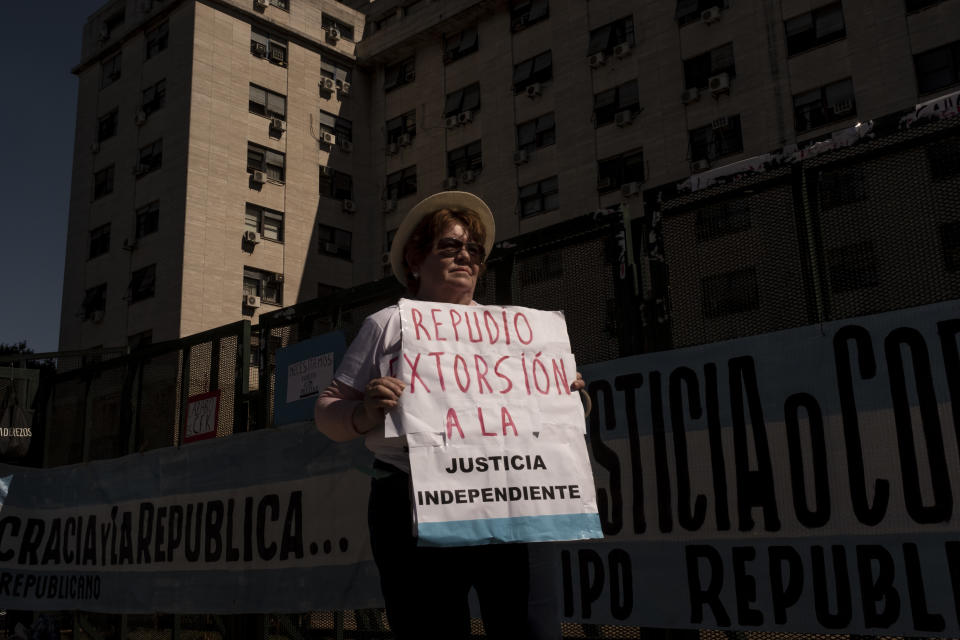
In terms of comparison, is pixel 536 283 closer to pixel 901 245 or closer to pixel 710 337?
pixel 710 337

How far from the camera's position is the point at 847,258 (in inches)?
175

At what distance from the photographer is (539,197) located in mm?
32688

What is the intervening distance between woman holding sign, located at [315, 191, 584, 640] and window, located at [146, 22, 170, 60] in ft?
124

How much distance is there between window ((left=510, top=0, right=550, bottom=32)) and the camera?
33875 mm

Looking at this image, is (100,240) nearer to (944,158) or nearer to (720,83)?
(720,83)

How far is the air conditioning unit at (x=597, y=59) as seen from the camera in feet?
102

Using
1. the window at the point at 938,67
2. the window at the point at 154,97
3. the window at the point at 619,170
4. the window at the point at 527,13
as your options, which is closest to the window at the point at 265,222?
the window at the point at 154,97

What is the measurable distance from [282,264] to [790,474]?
33717mm

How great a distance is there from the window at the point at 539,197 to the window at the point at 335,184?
9970 millimetres

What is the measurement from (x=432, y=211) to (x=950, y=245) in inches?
98.9

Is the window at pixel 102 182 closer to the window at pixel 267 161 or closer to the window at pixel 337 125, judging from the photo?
the window at pixel 267 161

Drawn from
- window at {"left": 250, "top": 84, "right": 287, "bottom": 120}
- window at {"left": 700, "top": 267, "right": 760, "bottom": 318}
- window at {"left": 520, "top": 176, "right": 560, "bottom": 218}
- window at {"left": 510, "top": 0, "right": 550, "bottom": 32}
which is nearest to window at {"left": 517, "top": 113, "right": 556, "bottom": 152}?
window at {"left": 520, "top": 176, "right": 560, "bottom": 218}

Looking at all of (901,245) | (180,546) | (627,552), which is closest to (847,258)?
(901,245)

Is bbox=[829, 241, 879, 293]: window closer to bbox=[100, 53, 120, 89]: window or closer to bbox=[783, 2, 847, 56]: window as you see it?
bbox=[783, 2, 847, 56]: window
